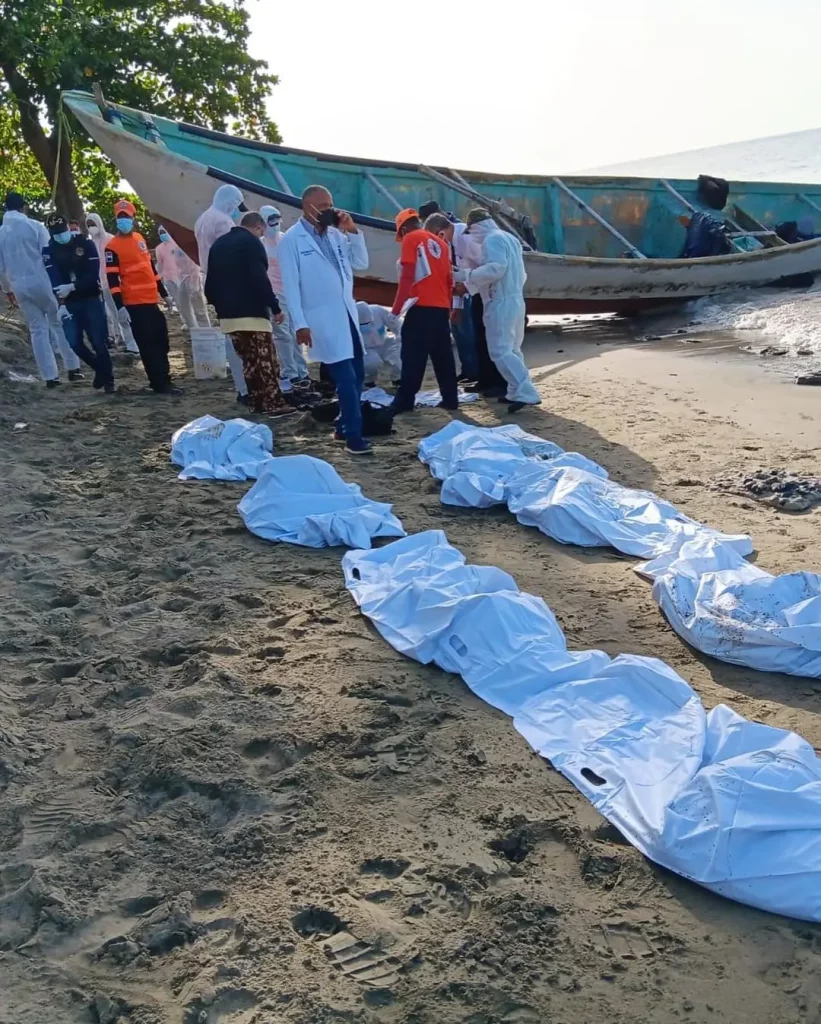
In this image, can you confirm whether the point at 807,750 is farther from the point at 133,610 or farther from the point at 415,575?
the point at 133,610

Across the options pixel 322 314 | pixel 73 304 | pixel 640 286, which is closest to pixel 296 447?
pixel 322 314

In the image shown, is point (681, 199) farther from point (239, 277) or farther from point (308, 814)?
point (308, 814)

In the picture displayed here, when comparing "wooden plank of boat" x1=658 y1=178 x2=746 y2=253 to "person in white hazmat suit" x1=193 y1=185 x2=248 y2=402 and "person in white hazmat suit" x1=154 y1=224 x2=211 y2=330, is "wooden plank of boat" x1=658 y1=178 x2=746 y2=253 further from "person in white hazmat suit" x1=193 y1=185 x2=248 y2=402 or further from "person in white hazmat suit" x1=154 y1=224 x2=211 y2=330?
"person in white hazmat suit" x1=193 y1=185 x2=248 y2=402

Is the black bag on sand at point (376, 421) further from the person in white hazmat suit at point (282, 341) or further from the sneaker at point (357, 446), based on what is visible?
the person in white hazmat suit at point (282, 341)

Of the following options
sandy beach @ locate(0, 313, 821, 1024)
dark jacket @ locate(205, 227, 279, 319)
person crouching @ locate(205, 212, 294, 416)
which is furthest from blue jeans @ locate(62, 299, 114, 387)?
sandy beach @ locate(0, 313, 821, 1024)

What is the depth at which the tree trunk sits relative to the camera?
1538 cm

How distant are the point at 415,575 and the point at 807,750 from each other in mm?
1772

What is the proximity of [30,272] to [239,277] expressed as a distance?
2843mm

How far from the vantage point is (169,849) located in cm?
224

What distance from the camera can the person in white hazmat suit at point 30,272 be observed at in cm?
812

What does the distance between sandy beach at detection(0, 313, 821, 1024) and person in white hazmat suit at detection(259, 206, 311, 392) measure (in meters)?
3.77

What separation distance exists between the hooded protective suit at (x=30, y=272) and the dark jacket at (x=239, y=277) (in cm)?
247

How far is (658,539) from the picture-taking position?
418 centimetres

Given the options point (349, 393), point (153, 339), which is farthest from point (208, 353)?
point (349, 393)
